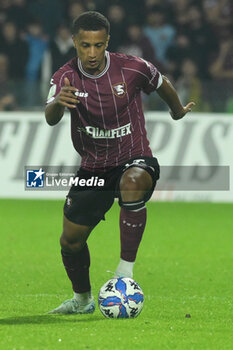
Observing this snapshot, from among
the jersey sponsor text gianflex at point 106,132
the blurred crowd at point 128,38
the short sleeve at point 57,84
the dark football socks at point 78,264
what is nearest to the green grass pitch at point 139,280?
the dark football socks at point 78,264

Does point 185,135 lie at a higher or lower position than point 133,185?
lower

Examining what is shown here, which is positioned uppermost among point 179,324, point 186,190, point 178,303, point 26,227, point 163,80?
point 163,80

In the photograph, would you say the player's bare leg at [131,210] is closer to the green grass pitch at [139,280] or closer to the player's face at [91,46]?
the green grass pitch at [139,280]

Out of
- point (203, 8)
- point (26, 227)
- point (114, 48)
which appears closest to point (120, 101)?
point (26, 227)

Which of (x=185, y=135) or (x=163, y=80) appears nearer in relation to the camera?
(x=163, y=80)

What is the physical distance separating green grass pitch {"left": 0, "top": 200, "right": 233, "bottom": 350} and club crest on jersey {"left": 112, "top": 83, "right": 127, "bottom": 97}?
148cm

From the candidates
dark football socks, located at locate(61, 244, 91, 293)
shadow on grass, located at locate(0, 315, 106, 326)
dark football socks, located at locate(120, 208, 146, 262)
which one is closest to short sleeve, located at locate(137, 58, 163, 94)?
dark football socks, located at locate(120, 208, 146, 262)

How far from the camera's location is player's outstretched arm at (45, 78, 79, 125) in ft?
19.4

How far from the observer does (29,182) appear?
26.9ft

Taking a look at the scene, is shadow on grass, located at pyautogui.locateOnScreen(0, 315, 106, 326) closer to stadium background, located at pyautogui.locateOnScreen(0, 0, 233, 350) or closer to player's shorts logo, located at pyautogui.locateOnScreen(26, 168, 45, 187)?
stadium background, located at pyautogui.locateOnScreen(0, 0, 233, 350)

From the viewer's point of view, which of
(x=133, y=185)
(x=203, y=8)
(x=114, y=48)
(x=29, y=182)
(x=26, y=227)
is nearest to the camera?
(x=133, y=185)

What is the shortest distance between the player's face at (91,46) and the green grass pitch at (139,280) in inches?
66.2

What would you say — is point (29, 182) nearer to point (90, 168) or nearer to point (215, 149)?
point (90, 168)

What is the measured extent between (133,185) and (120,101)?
62 cm
